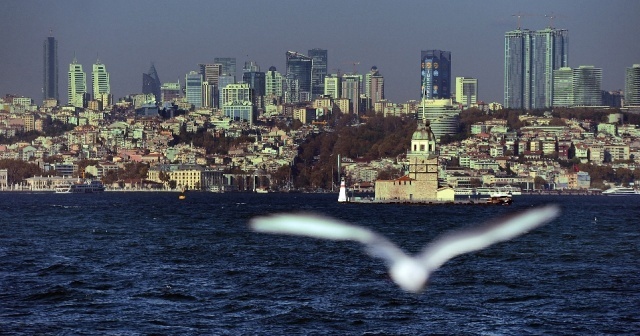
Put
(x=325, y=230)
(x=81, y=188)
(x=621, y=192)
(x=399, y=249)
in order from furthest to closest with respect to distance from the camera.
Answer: (x=81, y=188)
(x=621, y=192)
(x=325, y=230)
(x=399, y=249)

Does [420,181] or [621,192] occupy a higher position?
[420,181]

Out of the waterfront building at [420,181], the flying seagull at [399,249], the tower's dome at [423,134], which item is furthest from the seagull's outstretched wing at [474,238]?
the tower's dome at [423,134]

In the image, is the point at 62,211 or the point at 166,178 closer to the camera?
the point at 62,211

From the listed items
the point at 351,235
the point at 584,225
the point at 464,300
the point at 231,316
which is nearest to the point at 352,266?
the point at 464,300

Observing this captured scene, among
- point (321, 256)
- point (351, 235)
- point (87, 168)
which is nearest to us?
point (321, 256)

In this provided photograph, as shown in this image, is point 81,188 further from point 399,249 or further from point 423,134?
point 399,249

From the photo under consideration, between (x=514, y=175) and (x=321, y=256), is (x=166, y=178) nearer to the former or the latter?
(x=514, y=175)

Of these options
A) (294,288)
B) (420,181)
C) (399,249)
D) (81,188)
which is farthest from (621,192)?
(294,288)

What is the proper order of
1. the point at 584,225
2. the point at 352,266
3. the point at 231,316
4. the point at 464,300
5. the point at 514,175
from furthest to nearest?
1. the point at 514,175
2. the point at 584,225
3. the point at 352,266
4. the point at 464,300
5. the point at 231,316
